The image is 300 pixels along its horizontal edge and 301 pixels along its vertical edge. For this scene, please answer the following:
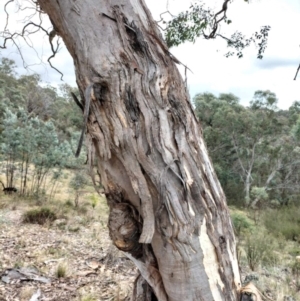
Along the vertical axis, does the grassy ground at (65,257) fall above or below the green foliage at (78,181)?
below

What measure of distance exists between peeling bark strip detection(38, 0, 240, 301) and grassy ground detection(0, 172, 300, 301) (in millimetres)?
2176

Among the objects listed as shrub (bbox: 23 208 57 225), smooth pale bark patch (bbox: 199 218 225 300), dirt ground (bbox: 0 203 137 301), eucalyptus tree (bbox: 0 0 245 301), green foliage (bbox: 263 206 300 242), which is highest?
eucalyptus tree (bbox: 0 0 245 301)

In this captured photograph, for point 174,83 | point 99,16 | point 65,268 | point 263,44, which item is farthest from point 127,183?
point 263,44

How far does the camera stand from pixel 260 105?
19.7 m

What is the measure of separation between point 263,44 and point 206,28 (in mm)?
1035

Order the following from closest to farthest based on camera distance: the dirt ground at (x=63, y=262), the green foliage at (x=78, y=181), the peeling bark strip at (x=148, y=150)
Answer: the peeling bark strip at (x=148, y=150)
the dirt ground at (x=63, y=262)
the green foliage at (x=78, y=181)

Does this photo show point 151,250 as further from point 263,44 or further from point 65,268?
point 263,44

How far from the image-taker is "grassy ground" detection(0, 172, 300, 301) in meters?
4.31

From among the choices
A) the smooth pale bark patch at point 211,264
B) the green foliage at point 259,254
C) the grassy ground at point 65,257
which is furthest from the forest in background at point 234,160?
the smooth pale bark patch at point 211,264

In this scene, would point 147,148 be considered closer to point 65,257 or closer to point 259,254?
point 65,257

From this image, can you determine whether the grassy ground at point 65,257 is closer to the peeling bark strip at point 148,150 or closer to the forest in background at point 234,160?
the forest in background at point 234,160

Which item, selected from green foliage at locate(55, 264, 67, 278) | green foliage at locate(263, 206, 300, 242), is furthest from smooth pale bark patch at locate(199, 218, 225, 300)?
green foliage at locate(263, 206, 300, 242)

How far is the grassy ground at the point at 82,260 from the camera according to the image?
14.1ft

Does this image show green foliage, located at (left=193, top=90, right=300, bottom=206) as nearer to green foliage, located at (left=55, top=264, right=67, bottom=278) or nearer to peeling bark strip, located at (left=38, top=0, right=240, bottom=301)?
green foliage, located at (left=55, top=264, right=67, bottom=278)
